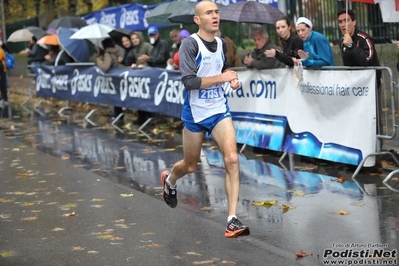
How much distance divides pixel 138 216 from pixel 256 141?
4.65m

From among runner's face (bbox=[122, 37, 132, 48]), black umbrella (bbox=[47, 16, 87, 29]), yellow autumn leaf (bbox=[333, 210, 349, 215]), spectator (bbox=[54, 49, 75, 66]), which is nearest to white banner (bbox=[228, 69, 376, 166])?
yellow autumn leaf (bbox=[333, 210, 349, 215])

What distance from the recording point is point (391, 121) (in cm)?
1076

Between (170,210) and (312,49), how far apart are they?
3.74 meters

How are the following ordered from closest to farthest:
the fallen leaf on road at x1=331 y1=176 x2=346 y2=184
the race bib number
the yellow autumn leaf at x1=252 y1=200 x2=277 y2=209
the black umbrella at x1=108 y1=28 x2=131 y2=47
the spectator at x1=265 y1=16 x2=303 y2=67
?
Result: the race bib number, the yellow autumn leaf at x1=252 y1=200 x2=277 y2=209, the fallen leaf on road at x1=331 y1=176 x2=346 y2=184, the spectator at x1=265 y1=16 x2=303 y2=67, the black umbrella at x1=108 y1=28 x2=131 y2=47

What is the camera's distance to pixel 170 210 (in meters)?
8.91

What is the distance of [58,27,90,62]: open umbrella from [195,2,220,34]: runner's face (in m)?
15.0

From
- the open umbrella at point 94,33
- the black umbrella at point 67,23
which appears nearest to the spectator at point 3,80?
the black umbrella at point 67,23

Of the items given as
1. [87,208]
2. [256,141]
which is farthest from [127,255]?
[256,141]

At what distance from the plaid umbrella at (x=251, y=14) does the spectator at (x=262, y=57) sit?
63 cm

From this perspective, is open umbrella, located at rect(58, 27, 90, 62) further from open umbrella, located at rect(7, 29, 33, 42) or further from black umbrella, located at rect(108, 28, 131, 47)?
open umbrella, located at rect(7, 29, 33, 42)

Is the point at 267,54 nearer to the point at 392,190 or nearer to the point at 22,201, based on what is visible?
the point at 392,190

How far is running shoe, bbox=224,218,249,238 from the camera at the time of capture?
23.7 feet

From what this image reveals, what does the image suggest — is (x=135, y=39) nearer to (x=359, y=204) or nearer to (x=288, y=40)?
(x=288, y=40)

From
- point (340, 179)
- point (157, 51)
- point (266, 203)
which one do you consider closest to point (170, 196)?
point (266, 203)
